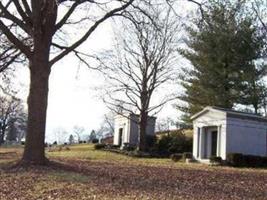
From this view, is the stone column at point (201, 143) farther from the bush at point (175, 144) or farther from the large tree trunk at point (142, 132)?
the large tree trunk at point (142, 132)

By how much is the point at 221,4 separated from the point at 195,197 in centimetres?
2922

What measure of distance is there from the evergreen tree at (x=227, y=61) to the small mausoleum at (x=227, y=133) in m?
8.68

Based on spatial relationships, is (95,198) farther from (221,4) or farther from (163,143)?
(163,143)

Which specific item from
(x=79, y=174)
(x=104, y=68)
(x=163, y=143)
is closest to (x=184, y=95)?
(x=163, y=143)

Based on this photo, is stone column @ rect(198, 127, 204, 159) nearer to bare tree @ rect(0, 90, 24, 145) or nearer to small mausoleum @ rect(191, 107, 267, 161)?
small mausoleum @ rect(191, 107, 267, 161)

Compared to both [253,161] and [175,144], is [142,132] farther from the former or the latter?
[253,161]

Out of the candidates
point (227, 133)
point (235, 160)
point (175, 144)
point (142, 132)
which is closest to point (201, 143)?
point (227, 133)

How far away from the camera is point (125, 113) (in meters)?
56.9

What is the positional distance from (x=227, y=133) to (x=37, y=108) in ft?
60.9

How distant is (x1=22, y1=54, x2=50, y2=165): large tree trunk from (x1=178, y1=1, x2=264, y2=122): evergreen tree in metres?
26.8

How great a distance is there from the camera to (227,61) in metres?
47.5

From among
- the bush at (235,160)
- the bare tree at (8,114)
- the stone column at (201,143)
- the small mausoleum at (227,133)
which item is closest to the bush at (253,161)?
the bush at (235,160)

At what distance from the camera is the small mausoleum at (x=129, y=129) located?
182ft

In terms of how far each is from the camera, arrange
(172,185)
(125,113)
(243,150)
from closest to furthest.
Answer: (172,185) → (243,150) → (125,113)
